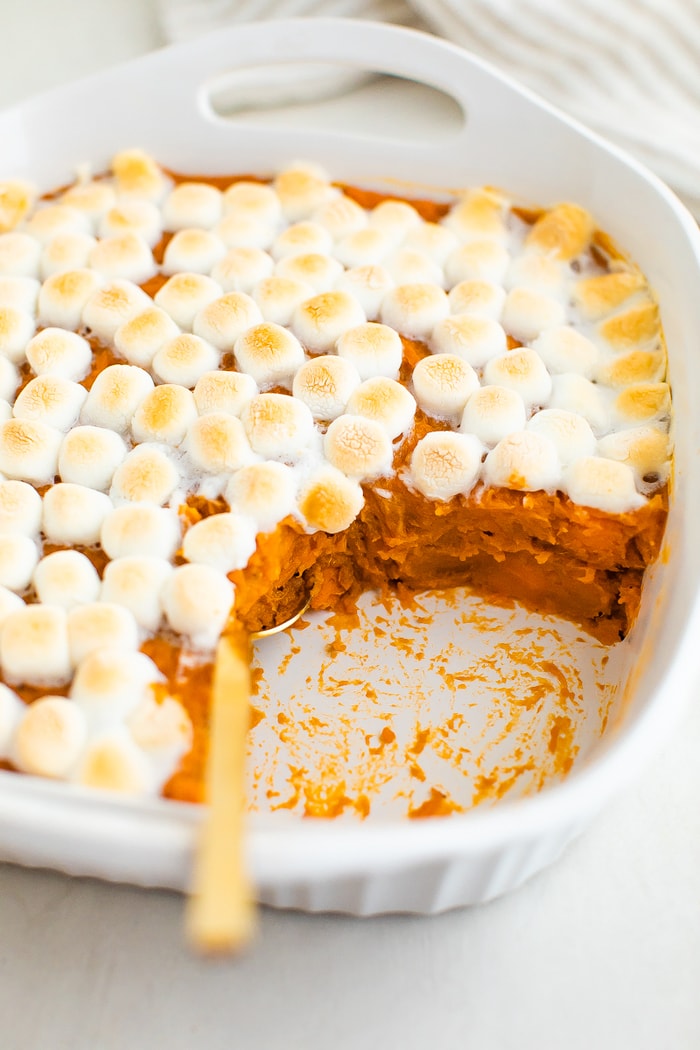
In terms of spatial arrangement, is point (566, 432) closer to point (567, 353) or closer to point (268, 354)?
point (567, 353)

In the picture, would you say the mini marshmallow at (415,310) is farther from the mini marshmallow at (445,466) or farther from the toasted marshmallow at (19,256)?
the toasted marshmallow at (19,256)

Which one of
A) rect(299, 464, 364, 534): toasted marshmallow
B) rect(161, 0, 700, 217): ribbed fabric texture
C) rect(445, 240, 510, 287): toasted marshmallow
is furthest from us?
rect(161, 0, 700, 217): ribbed fabric texture

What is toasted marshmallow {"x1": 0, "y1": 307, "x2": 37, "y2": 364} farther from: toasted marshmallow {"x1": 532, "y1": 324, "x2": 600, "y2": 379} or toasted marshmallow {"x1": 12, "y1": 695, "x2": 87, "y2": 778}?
toasted marshmallow {"x1": 532, "y1": 324, "x2": 600, "y2": 379}

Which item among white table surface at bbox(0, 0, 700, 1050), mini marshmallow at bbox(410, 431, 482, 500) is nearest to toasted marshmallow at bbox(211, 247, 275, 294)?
mini marshmallow at bbox(410, 431, 482, 500)

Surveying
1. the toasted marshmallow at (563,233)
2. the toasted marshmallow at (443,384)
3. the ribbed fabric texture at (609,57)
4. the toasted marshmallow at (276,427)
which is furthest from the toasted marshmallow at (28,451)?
the ribbed fabric texture at (609,57)

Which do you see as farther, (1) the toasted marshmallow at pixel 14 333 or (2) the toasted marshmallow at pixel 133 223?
(2) the toasted marshmallow at pixel 133 223

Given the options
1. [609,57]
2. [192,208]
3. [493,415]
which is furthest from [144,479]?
[609,57]
